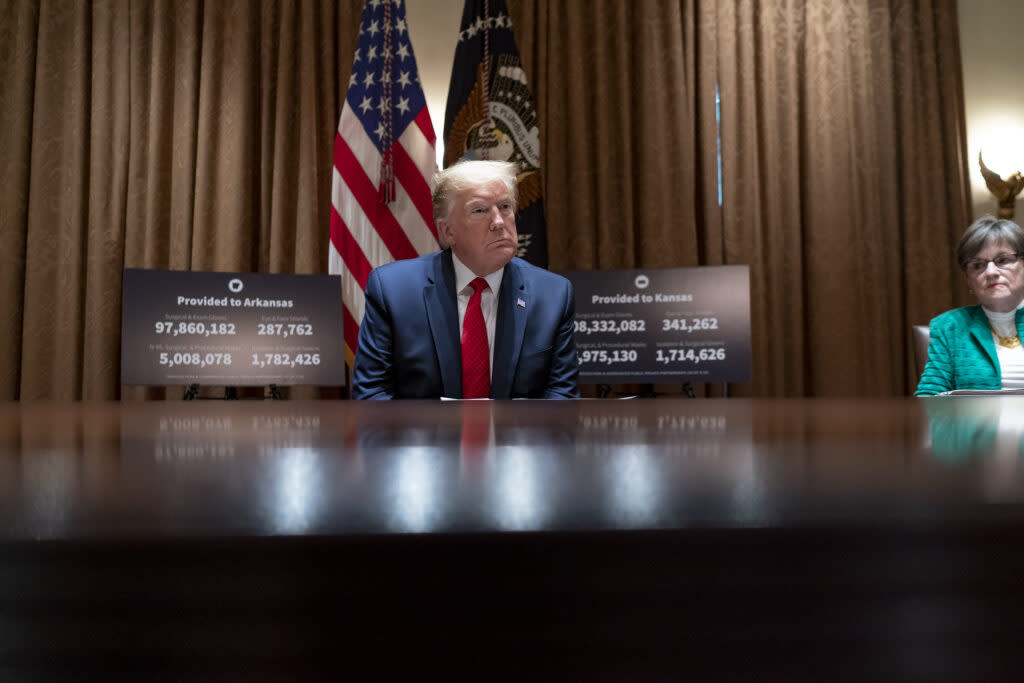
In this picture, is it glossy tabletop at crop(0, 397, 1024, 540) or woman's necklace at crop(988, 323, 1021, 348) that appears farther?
woman's necklace at crop(988, 323, 1021, 348)

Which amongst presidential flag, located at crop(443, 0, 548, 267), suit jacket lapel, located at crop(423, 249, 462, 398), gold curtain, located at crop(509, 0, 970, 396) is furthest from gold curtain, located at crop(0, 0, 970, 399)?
suit jacket lapel, located at crop(423, 249, 462, 398)

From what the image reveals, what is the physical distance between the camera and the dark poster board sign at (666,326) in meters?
2.78

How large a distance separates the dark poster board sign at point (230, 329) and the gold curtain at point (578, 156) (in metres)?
0.63

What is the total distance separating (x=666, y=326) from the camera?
2.80 metres

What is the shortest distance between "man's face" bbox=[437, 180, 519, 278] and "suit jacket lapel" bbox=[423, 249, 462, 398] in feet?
0.57

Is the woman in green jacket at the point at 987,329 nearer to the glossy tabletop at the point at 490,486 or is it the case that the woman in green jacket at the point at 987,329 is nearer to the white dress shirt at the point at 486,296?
the white dress shirt at the point at 486,296

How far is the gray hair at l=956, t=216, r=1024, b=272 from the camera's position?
2.20 meters

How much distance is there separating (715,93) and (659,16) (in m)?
0.47

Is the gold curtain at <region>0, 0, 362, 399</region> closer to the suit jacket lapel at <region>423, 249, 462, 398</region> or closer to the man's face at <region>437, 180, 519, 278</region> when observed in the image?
the man's face at <region>437, 180, 519, 278</region>

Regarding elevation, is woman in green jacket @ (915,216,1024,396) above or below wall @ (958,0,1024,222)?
below

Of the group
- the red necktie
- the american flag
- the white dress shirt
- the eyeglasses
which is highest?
the american flag

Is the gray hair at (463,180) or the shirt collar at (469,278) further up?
the gray hair at (463,180)

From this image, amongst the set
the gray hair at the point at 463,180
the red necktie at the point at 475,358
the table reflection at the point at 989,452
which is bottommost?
the table reflection at the point at 989,452

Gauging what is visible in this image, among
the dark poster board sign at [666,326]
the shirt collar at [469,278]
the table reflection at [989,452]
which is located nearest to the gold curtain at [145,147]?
the dark poster board sign at [666,326]
